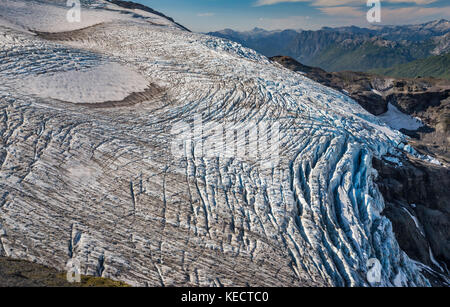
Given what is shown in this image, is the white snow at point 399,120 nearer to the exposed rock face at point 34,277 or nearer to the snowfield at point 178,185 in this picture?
the snowfield at point 178,185

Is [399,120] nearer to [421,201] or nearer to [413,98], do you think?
[413,98]

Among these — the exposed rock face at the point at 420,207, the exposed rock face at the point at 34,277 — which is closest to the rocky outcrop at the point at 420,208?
the exposed rock face at the point at 420,207

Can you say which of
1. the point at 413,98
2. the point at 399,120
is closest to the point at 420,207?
the point at 399,120

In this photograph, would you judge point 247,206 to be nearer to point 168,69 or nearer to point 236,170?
point 236,170

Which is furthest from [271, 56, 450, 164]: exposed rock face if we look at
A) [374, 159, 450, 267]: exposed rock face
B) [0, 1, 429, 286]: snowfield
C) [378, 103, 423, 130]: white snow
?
[0, 1, 429, 286]: snowfield

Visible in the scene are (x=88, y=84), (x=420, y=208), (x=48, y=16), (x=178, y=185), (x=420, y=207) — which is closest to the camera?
(x=178, y=185)
